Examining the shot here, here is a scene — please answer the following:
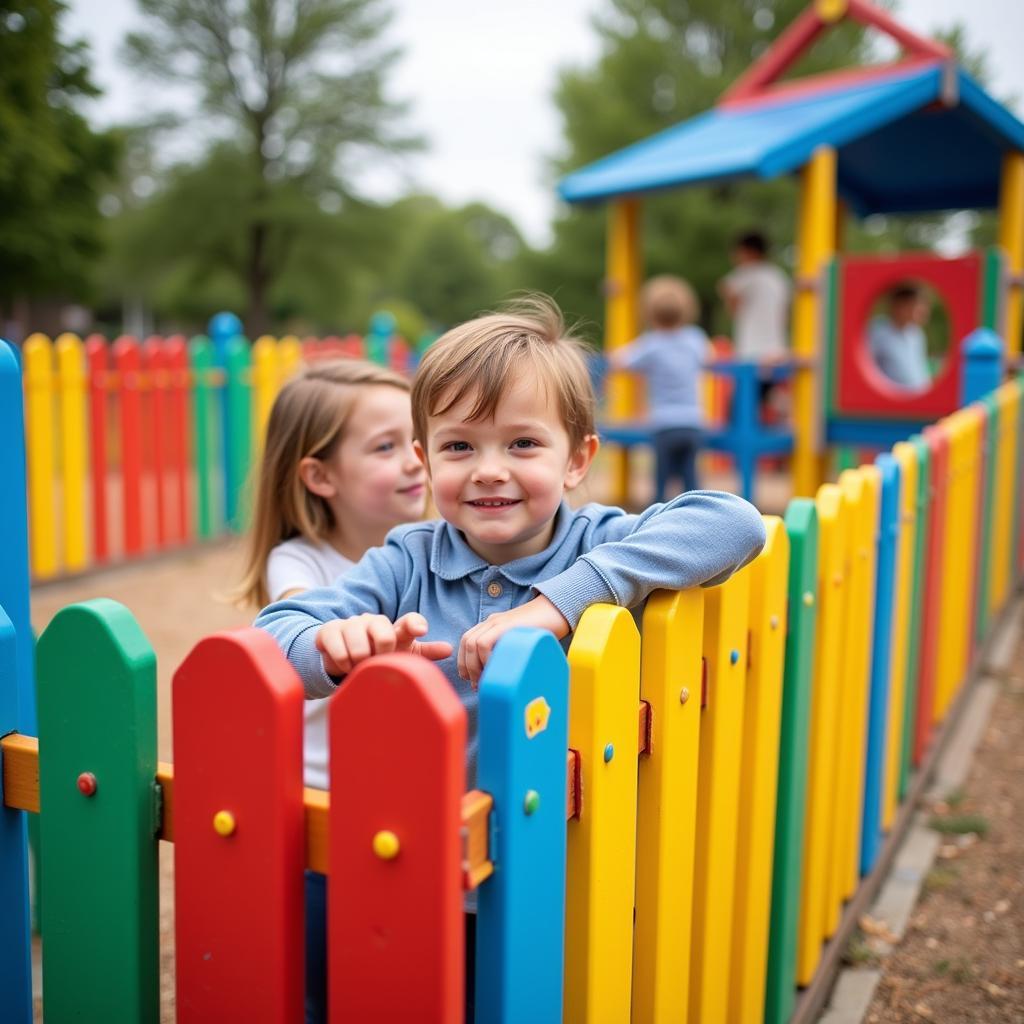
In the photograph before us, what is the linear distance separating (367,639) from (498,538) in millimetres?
289

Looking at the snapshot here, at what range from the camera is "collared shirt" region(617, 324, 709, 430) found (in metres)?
7.32

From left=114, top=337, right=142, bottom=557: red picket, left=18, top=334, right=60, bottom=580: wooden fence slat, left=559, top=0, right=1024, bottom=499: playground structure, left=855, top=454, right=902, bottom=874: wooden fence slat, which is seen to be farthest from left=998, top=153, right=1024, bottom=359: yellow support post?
left=18, top=334, right=60, bottom=580: wooden fence slat

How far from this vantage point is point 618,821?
1.35m

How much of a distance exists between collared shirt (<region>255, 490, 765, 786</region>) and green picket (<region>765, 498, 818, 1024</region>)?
379 mm

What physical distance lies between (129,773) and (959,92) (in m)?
7.91

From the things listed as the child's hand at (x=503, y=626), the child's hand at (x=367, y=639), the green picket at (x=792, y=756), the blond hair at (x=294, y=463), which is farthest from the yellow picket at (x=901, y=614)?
the child's hand at (x=367, y=639)

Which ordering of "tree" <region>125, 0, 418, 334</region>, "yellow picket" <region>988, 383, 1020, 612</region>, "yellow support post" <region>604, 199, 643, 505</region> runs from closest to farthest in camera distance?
"yellow picket" <region>988, 383, 1020, 612</region>, "yellow support post" <region>604, 199, 643, 505</region>, "tree" <region>125, 0, 418, 334</region>

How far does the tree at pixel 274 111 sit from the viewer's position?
25.8 metres

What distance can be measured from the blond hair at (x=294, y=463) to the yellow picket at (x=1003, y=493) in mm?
3533

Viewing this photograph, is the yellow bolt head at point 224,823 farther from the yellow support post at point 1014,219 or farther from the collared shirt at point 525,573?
the yellow support post at point 1014,219

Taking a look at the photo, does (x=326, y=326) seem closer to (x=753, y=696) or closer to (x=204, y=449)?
(x=204, y=449)

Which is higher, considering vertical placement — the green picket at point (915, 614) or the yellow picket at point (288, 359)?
the yellow picket at point (288, 359)

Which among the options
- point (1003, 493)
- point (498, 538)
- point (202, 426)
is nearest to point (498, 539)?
point (498, 538)

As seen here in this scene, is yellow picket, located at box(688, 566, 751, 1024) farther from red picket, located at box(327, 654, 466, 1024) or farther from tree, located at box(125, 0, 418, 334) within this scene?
tree, located at box(125, 0, 418, 334)
